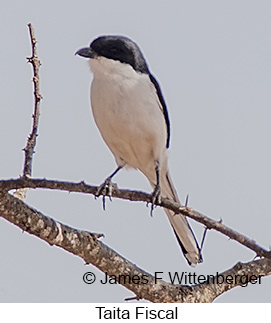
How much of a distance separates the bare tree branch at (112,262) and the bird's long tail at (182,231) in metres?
1.45

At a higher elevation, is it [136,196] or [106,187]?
[106,187]

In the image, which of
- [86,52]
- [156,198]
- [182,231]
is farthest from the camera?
[182,231]

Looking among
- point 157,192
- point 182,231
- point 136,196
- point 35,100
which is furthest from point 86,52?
point 136,196

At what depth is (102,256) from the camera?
4711mm

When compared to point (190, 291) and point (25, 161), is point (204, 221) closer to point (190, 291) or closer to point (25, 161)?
point (190, 291)

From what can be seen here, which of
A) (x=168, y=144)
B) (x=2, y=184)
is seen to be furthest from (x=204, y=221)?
(x=168, y=144)

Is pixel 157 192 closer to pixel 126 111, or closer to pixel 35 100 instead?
pixel 126 111

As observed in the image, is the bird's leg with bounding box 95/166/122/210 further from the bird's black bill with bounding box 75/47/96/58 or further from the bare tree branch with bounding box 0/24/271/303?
the bird's black bill with bounding box 75/47/96/58

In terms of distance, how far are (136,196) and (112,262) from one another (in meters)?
0.56

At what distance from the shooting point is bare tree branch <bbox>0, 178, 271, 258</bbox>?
4289 millimetres

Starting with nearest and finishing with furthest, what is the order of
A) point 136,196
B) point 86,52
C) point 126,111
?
point 136,196, point 126,111, point 86,52

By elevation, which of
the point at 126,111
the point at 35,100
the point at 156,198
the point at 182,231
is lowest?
the point at 156,198

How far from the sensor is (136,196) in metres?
4.55

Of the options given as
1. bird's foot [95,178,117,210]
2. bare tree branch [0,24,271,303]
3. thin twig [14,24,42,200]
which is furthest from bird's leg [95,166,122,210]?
thin twig [14,24,42,200]
